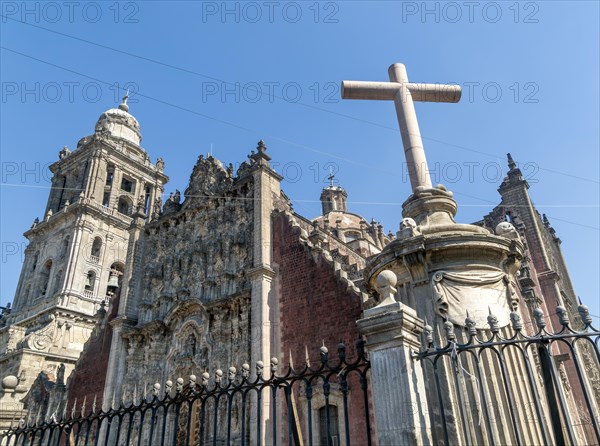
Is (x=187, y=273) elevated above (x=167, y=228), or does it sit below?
below

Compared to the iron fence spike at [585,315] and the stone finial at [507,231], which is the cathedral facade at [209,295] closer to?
the stone finial at [507,231]

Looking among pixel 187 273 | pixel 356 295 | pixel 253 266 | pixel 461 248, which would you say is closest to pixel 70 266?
pixel 187 273

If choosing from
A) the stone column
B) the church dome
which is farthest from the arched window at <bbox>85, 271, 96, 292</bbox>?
the stone column

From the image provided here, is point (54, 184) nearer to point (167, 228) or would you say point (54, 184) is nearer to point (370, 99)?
point (167, 228)

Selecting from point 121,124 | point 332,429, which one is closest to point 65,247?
point 121,124

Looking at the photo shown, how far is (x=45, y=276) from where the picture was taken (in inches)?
1471

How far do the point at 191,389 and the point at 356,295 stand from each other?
8643 mm

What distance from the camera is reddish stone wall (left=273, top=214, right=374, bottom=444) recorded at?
13234 mm

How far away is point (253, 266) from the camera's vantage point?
1717cm

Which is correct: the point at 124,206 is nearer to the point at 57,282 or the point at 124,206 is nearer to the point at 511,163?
the point at 57,282

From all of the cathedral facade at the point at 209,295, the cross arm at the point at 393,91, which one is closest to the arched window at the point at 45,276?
the cathedral facade at the point at 209,295

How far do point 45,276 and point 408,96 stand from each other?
119 feet

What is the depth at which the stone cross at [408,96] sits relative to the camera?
794 cm

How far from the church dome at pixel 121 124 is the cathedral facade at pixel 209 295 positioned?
12976 millimetres
